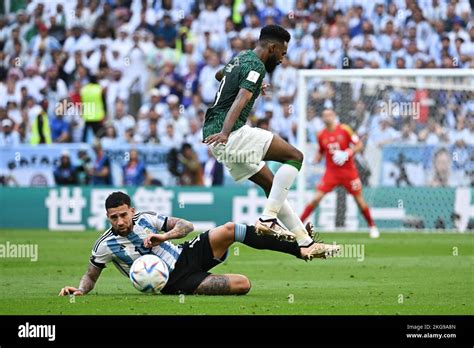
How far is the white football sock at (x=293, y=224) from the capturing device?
11383mm

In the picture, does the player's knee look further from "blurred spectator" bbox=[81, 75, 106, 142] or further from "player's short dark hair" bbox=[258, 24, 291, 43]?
"blurred spectator" bbox=[81, 75, 106, 142]

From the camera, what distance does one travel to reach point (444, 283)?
1230 centimetres

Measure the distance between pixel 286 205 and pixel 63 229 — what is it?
11959 millimetres

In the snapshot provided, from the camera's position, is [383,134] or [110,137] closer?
[383,134]

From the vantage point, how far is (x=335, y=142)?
20.4 metres

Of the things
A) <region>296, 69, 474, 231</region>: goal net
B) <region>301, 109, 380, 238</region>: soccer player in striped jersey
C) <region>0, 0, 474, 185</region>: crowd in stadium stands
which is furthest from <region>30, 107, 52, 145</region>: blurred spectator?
<region>301, 109, 380, 238</region>: soccer player in striped jersey

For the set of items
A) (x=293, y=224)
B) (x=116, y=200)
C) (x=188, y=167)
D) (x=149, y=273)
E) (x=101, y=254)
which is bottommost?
(x=149, y=273)

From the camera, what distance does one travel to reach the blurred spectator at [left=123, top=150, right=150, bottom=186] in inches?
901

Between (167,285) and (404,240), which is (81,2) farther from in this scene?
(167,285)

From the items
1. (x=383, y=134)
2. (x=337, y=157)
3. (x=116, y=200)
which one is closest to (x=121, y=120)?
(x=383, y=134)

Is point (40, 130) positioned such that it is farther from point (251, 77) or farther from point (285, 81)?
point (251, 77)

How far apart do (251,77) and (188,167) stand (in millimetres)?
11885

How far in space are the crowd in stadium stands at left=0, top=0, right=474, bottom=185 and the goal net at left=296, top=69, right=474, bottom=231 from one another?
0.16 feet

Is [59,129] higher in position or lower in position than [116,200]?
higher
